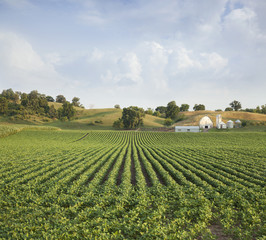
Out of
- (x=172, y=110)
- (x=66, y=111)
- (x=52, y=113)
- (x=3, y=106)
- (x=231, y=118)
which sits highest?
(x=3, y=106)

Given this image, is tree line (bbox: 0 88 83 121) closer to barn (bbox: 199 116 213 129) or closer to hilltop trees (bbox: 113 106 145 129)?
hilltop trees (bbox: 113 106 145 129)

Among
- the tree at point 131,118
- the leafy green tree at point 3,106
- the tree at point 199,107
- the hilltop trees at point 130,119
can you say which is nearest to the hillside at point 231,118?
the tree at point 131,118

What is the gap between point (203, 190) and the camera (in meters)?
13.1

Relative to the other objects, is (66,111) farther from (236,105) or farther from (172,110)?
(236,105)

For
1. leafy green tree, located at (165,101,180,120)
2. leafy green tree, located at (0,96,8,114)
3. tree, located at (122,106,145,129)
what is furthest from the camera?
leafy green tree, located at (165,101,180,120)

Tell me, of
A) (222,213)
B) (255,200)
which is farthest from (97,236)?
(255,200)

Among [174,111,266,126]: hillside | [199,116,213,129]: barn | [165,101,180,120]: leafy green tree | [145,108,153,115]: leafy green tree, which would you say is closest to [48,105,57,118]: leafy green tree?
[145,108,153,115]: leafy green tree

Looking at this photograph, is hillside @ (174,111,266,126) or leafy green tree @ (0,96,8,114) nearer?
hillside @ (174,111,266,126)

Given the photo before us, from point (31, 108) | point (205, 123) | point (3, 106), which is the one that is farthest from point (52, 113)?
point (205, 123)

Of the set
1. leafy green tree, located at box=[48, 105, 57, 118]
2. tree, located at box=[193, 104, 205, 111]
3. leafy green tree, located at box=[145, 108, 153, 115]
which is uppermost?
tree, located at box=[193, 104, 205, 111]

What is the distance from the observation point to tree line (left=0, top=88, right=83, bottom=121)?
12282 cm

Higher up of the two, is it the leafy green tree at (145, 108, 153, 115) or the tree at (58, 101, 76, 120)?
the leafy green tree at (145, 108, 153, 115)

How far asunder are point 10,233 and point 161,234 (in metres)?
7.14

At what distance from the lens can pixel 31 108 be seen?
135500 mm
